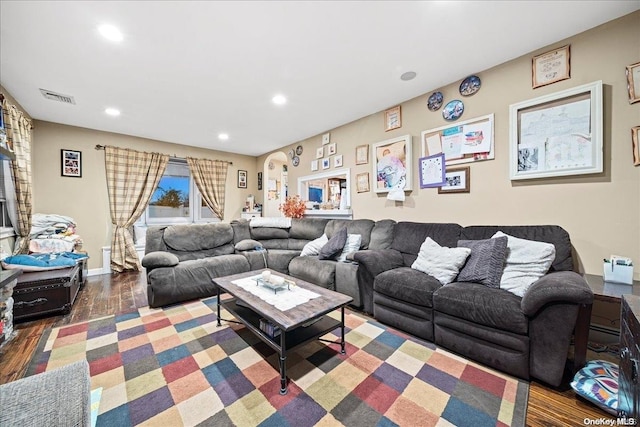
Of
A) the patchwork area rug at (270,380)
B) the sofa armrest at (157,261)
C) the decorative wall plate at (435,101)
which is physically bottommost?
the patchwork area rug at (270,380)

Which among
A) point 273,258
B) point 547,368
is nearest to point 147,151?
point 273,258

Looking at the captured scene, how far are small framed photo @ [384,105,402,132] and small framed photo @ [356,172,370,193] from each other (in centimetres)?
69

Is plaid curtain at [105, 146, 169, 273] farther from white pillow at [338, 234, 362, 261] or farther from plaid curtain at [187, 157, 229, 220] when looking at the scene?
white pillow at [338, 234, 362, 261]

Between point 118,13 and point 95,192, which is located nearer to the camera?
point 118,13

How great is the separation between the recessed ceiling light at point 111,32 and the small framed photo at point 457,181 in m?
3.21

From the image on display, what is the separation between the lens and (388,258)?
2564 mm

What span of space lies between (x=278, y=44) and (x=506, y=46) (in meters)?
1.94

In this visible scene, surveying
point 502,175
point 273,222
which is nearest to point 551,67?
point 502,175

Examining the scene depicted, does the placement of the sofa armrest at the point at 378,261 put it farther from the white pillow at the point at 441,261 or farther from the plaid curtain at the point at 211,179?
the plaid curtain at the point at 211,179

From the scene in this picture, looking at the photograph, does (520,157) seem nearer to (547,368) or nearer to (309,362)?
(547,368)

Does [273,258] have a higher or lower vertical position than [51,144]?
lower

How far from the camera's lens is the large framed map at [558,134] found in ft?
6.22

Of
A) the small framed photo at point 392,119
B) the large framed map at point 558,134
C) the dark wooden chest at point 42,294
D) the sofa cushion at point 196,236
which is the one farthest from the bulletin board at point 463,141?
the dark wooden chest at point 42,294

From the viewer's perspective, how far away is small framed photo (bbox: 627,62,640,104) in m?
1.74
